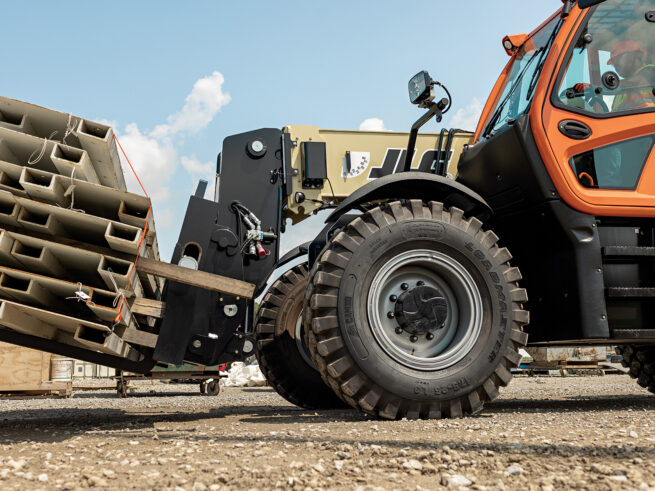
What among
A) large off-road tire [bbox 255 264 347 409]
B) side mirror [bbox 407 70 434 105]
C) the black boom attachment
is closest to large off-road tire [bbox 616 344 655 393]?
large off-road tire [bbox 255 264 347 409]

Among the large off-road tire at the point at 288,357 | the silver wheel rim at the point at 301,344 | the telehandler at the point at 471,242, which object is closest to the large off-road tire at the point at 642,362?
the telehandler at the point at 471,242

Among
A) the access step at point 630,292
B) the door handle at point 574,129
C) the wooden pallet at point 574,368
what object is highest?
the door handle at point 574,129

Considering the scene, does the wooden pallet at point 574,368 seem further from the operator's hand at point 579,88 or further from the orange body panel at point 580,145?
the operator's hand at point 579,88

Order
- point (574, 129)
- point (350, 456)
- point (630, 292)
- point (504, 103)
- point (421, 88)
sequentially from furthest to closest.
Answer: point (504, 103) < point (421, 88) < point (574, 129) < point (630, 292) < point (350, 456)

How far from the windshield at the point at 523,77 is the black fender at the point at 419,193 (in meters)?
0.76

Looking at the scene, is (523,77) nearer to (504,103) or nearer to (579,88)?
(504,103)

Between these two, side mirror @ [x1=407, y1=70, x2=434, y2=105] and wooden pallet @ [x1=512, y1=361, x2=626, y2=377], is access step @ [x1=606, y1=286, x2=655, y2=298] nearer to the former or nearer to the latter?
side mirror @ [x1=407, y1=70, x2=434, y2=105]

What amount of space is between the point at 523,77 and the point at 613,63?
698 millimetres

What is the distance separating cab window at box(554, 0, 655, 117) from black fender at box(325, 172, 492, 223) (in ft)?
3.32

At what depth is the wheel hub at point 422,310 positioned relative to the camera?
4.23 m

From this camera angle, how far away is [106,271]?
3.91 m

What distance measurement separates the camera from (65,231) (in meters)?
4.08

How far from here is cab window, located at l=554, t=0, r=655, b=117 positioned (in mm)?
4777

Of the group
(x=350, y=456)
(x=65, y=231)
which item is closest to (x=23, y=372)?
(x=65, y=231)
